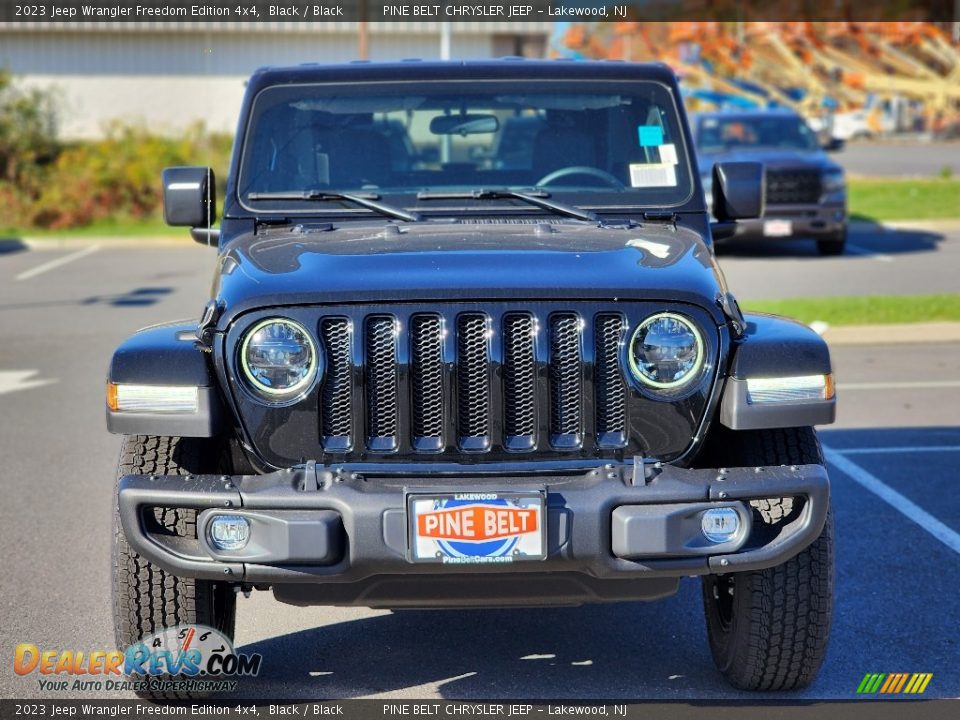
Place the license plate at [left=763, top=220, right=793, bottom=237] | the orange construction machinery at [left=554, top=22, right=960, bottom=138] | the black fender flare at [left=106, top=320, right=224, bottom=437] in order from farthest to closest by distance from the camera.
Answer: the orange construction machinery at [left=554, top=22, right=960, bottom=138] < the license plate at [left=763, top=220, right=793, bottom=237] < the black fender flare at [left=106, top=320, right=224, bottom=437]

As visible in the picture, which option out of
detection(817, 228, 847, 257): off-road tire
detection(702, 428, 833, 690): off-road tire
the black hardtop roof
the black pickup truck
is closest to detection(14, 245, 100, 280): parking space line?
the black pickup truck

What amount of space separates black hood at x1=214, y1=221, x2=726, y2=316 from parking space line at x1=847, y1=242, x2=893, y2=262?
13620 mm

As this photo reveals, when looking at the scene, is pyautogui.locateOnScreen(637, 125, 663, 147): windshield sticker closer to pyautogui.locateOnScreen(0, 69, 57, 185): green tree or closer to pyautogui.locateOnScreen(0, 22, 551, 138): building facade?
pyautogui.locateOnScreen(0, 69, 57, 185): green tree

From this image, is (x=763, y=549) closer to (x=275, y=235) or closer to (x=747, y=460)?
(x=747, y=460)

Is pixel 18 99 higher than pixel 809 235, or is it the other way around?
pixel 18 99

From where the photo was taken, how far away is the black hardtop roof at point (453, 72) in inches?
215

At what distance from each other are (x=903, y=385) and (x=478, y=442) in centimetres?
650

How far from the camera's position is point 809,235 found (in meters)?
17.7

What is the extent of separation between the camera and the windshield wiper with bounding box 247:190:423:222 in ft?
16.3

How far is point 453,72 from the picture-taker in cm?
548

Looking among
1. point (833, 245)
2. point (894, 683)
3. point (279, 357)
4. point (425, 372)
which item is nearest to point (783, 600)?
point (894, 683)

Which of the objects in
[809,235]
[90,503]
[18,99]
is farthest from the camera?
[18,99]

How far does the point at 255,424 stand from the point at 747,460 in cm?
145

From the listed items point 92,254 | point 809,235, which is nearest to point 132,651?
point 809,235
